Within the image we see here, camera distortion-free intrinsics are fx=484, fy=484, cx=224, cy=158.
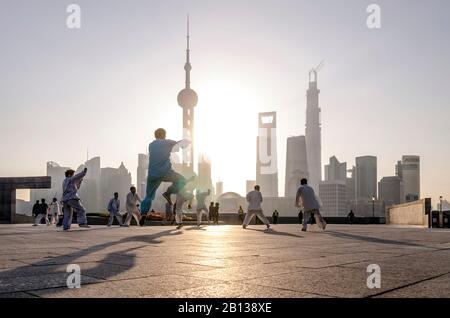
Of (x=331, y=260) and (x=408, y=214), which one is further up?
(x=331, y=260)

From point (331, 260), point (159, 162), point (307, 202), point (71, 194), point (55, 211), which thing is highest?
point (159, 162)

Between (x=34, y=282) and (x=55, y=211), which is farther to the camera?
(x=55, y=211)

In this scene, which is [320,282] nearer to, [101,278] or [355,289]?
[355,289]

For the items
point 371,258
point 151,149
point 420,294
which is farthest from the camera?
point 151,149

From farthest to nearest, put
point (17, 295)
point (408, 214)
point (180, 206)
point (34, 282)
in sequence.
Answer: point (408, 214) < point (180, 206) < point (34, 282) < point (17, 295)

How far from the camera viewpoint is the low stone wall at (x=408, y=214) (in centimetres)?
3106

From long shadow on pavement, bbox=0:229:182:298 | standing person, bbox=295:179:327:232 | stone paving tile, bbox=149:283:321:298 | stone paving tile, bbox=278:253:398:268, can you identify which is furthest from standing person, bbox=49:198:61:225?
stone paving tile, bbox=149:283:321:298

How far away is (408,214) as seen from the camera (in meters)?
36.4

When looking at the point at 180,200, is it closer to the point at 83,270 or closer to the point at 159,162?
the point at 159,162

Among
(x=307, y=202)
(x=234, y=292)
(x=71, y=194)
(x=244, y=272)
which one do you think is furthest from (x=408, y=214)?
(x=234, y=292)

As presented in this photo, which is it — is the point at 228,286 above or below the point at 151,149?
below
